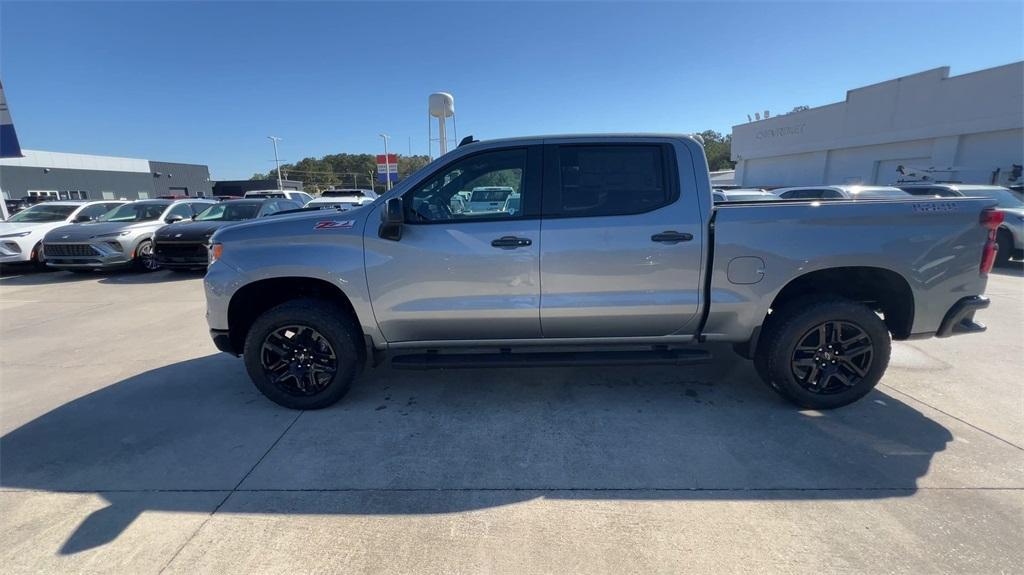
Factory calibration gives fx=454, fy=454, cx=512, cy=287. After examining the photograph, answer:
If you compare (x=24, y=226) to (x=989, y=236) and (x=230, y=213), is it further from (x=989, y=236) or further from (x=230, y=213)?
(x=989, y=236)

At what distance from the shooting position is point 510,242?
3207 millimetres

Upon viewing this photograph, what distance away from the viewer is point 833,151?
97.1ft

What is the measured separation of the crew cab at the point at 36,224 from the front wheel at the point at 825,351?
1328 cm

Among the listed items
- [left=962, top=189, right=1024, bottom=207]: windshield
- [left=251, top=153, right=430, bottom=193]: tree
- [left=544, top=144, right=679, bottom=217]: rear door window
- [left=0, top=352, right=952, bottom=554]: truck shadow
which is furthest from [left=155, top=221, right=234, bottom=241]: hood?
[left=251, top=153, right=430, bottom=193]: tree

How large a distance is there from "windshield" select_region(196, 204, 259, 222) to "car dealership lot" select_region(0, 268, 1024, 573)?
6.47 metres

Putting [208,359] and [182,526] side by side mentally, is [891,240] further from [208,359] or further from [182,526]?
[208,359]

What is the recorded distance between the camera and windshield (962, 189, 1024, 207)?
31.5 ft

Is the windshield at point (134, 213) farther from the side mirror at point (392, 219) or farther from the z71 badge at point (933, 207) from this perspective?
the z71 badge at point (933, 207)

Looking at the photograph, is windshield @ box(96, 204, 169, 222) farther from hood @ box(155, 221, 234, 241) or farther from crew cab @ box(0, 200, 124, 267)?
hood @ box(155, 221, 234, 241)

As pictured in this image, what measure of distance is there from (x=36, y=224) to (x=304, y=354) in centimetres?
1152

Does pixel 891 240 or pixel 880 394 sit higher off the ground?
pixel 891 240

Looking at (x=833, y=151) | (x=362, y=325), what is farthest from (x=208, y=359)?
(x=833, y=151)

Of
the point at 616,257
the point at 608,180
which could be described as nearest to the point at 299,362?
the point at 616,257

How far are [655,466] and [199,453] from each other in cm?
296
